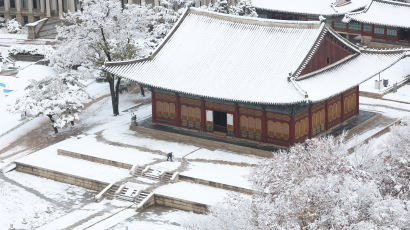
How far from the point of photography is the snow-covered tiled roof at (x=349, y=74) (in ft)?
219

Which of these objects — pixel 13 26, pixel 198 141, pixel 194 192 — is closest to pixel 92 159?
pixel 198 141

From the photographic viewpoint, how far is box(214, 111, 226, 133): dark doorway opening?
234 feet

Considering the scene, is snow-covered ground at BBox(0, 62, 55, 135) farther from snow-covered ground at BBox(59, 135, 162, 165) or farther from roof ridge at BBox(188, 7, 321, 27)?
roof ridge at BBox(188, 7, 321, 27)

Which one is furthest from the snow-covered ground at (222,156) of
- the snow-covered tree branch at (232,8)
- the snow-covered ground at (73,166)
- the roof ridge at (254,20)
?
the snow-covered tree branch at (232,8)

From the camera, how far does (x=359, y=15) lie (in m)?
107

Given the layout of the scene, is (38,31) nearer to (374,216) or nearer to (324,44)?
(324,44)

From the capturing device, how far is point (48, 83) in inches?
3083

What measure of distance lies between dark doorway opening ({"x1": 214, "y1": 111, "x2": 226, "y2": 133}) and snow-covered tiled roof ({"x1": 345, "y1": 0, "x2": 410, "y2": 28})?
128 feet

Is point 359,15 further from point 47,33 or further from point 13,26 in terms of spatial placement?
point 13,26

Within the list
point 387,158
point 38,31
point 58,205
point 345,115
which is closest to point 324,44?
point 345,115

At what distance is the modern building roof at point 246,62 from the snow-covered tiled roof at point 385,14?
2876 cm

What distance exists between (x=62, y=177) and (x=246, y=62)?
56.7 ft

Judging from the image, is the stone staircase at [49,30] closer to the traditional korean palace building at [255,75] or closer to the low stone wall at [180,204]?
the traditional korean palace building at [255,75]

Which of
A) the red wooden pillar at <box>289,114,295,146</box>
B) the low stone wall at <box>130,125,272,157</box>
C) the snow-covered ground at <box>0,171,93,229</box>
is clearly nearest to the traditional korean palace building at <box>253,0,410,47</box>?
the red wooden pillar at <box>289,114,295,146</box>
